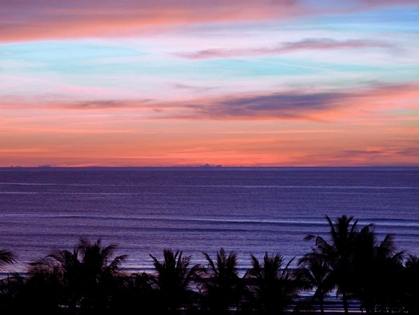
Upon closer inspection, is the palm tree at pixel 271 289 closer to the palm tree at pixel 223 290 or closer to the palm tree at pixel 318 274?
the palm tree at pixel 223 290

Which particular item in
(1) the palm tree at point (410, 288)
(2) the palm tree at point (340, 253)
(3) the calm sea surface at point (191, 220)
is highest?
(3) the calm sea surface at point (191, 220)

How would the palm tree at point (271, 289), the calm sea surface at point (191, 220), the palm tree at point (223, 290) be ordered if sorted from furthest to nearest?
the calm sea surface at point (191, 220)
the palm tree at point (271, 289)
the palm tree at point (223, 290)

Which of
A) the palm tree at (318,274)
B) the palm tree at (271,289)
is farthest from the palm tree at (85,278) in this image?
the palm tree at (318,274)

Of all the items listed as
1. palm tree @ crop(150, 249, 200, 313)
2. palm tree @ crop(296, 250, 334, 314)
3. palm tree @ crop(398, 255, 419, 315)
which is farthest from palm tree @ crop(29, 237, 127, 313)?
palm tree @ crop(398, 255, 419, 315)

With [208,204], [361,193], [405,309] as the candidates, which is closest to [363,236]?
[405,309]

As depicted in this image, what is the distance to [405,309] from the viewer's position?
93.9ft

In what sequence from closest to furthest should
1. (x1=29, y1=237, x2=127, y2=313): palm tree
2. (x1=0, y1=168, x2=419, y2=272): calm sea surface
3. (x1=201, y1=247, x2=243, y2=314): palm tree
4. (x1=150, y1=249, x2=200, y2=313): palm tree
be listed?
1. (x1=29, y1=237, x2=127, y2=313): palm tree
2. (x1=150, y1=249, x2=200, y2=313): palm tree
3. (x1=201, y1=247, x2=243, y2=314): palm tree
4. (x1=0, y1=168, x2=419, y2=272): calm sea surface

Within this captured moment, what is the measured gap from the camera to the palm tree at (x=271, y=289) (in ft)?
93.4

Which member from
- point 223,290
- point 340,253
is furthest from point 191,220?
point 223,290

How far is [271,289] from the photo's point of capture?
28.7 metres

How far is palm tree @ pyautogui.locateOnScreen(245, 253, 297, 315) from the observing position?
28.5 metres

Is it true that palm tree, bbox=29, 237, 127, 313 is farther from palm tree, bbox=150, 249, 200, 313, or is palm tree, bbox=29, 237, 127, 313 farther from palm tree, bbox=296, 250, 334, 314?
palm tree, bbox=296, 250, 334, 314

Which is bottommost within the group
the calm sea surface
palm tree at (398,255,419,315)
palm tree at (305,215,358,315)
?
palm tree at (398,255,419,315)

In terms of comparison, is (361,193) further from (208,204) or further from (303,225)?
(303,225)
